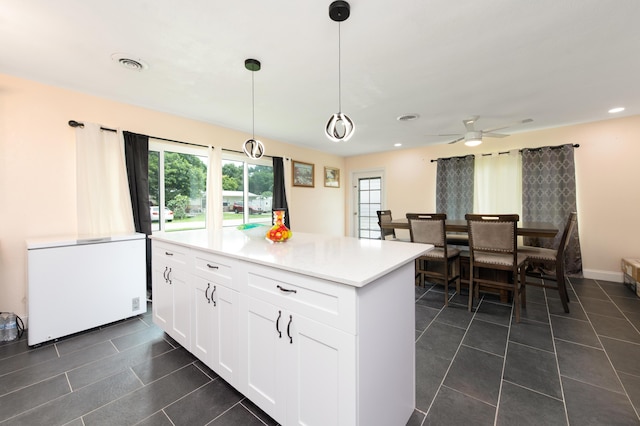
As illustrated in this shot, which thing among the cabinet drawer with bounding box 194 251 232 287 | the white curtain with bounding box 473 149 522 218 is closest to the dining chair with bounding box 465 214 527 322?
the white curtain with bounding box 473 149 522 218

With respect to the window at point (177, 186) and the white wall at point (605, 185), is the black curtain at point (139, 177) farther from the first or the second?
the white wall at point (605, 185)

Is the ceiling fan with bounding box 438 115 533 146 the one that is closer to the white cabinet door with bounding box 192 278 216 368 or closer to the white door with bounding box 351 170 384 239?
the white door with bounding box 351 170 384 239

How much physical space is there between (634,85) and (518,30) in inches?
75.6

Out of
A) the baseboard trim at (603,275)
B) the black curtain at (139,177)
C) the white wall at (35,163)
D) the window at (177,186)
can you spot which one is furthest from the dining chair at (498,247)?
the white wall at (35,163)

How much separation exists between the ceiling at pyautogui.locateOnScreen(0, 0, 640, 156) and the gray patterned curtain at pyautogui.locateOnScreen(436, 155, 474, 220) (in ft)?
4.82

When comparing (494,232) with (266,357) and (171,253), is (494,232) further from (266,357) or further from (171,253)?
(171,253)

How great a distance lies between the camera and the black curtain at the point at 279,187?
449 cm

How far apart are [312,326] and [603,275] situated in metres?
4.83

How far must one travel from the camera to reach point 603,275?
3656mm

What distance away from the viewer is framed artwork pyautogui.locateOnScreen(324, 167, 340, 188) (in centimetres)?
578

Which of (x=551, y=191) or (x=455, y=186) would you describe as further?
(x=455, y=186)

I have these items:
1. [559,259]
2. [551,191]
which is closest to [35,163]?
[559,259]

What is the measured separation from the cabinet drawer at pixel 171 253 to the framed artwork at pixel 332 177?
13.1ft

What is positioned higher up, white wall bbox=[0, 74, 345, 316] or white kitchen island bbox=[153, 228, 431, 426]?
white wall bbox=[0, 74, 345, 316]
